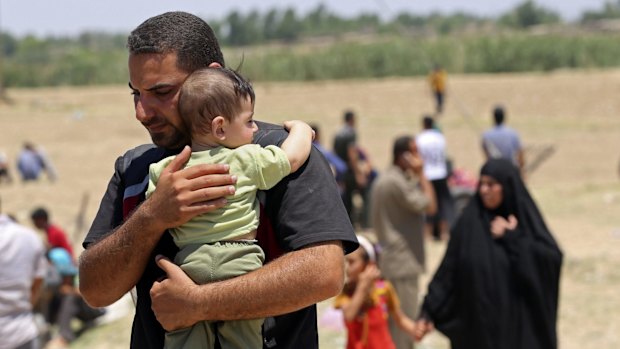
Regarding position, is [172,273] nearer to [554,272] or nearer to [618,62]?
[554,272]

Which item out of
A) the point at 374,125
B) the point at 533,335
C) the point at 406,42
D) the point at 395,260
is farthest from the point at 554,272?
the point at 406,42

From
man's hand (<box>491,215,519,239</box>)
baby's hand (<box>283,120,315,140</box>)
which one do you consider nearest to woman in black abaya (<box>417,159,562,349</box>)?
man's hand (<box>491,215,519,239</box>)

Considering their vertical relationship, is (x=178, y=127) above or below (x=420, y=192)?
above

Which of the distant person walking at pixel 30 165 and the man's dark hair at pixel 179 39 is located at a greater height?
the man's dark hair at pixel 179 39

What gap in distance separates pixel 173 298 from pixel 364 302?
3439 millimetres

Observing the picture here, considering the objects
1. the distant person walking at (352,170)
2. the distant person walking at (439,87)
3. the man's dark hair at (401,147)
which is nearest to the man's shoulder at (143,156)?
the man's dark hair at (401,147)

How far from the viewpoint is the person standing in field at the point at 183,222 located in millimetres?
2244

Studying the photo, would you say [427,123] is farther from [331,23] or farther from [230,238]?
[331,23]

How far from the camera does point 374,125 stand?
28.9 m

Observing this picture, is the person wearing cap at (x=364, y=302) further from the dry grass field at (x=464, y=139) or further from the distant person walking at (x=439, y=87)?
the distant person walking at (x=439, y=87)

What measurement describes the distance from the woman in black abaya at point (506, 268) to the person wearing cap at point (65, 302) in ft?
14.9

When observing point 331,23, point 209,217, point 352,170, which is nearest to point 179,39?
point 209,217

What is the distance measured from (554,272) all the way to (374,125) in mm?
23446

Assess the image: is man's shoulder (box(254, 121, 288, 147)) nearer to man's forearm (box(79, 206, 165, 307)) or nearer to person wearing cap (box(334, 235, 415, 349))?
man's forearm (box(79, 206, 165, 307))
